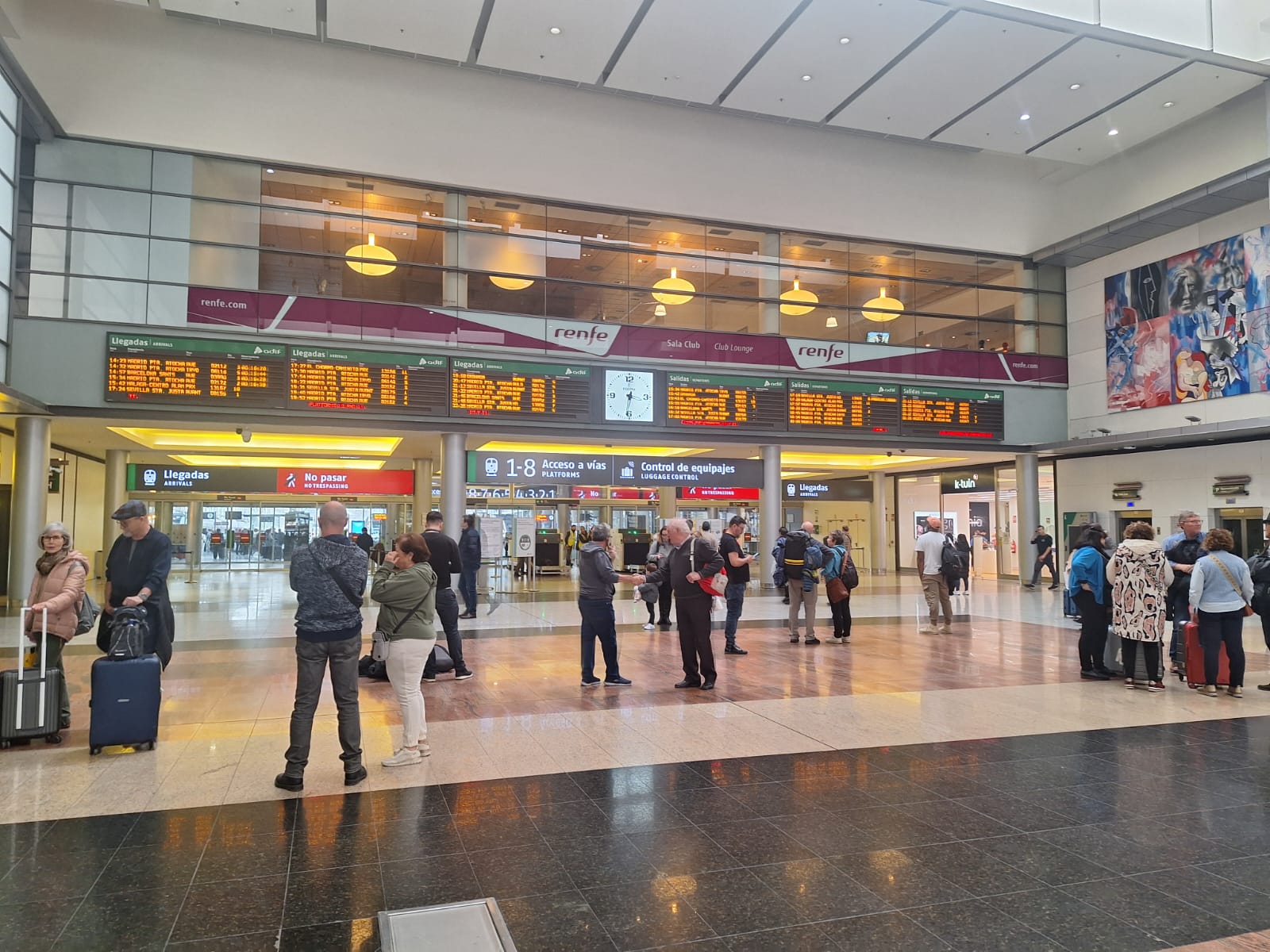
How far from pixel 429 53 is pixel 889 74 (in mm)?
8676

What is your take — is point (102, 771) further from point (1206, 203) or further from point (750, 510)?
point (750, 510)

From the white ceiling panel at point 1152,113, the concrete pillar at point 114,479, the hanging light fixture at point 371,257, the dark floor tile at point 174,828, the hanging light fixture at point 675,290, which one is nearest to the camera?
the dark floor tile at point 174,828

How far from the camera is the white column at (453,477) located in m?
15.8

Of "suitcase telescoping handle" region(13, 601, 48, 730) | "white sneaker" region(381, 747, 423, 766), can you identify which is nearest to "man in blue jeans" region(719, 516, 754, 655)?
"white sneaker" region(381, 747, 423, 766)

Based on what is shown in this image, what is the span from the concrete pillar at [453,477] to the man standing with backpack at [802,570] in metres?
7.36

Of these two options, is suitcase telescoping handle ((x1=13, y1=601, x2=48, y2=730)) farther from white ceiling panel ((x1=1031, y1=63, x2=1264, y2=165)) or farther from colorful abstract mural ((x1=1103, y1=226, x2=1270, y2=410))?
colorful abstract mural ((x1=1103, y1=226, x2=1270, y2=410))

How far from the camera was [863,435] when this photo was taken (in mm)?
18891

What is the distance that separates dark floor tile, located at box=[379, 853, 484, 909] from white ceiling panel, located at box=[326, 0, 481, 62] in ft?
45.3

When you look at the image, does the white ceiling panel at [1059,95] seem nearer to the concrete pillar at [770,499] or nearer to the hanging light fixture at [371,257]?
the concrete pillar at [770,499]

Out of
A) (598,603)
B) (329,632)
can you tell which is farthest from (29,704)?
(598,603)

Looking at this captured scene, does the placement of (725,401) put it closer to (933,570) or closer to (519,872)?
(933,570)

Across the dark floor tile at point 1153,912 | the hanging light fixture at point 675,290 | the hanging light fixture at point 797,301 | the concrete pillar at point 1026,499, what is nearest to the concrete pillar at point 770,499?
the hanging light fixture at point 797,301

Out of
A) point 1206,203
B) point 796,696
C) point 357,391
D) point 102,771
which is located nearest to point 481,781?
point 102,771

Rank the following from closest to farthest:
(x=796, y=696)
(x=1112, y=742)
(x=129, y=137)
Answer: (x=1112, y=742) → (x=796, y=696) → (x=129, y=137)
